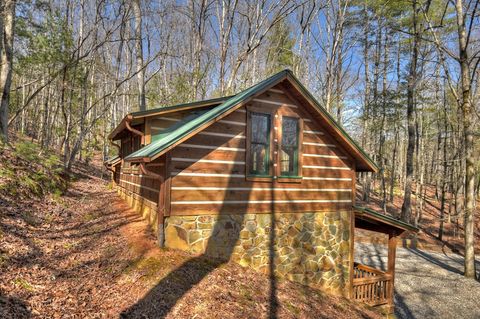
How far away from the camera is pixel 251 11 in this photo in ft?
64.1

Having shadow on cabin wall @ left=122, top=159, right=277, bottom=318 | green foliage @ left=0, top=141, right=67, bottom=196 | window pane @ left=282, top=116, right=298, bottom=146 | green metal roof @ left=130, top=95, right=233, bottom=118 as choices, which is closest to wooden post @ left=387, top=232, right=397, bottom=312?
shadow on cabin wall @ left=122, top=159, right=277, bottom=318

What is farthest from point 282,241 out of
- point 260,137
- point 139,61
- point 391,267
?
point 139,61

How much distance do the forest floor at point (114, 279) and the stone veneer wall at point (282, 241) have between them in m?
0.40

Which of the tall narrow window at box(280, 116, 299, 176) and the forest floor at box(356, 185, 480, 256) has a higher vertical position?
the tall narrow window at box(280, 116, 299, 176)

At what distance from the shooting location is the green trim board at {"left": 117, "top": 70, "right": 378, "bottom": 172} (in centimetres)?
659

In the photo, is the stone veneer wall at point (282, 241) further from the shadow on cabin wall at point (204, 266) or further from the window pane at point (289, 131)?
the window pane at point (289, 131)

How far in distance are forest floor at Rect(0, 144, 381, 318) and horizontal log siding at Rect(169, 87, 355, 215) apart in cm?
150

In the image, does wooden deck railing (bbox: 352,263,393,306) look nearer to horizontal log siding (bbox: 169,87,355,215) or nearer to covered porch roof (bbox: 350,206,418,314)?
covered porch roof (bbox: 350,206,418,314)

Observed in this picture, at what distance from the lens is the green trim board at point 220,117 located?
6594 millimetres

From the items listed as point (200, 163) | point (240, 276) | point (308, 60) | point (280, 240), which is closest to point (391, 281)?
point (280, 240)

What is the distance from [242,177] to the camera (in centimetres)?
810

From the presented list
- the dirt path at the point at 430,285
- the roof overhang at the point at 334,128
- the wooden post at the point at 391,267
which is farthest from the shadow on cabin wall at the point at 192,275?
the dirt path at the point at 430,285

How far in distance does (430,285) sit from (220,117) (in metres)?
12.3

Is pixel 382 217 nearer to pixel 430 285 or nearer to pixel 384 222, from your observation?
pixel 384 222
